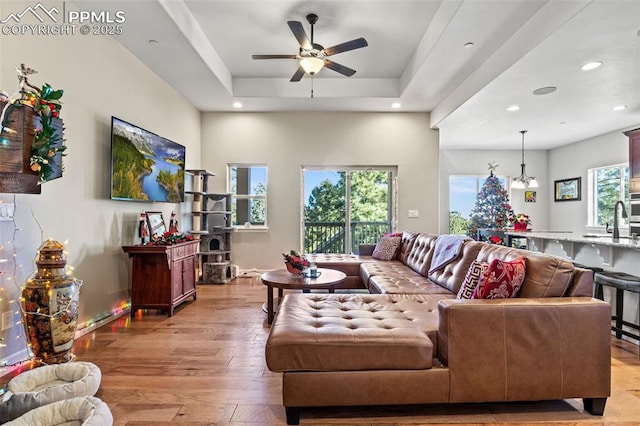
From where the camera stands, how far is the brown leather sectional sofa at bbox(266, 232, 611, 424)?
184cm

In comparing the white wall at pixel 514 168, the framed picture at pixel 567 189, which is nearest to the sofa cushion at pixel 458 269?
the white wall at pixel 514 168

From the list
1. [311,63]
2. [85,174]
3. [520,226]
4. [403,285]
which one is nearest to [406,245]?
[403,285]

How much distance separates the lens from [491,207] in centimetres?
809

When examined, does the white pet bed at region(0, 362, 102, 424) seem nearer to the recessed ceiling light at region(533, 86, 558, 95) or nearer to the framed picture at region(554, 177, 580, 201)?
the recessed ceiling light at region(533, 86, 558, 95)

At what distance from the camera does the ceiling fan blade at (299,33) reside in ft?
10.2

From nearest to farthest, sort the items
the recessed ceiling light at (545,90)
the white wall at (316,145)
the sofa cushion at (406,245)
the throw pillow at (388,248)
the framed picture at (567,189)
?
the recessed ceiling light at (545,90) → the sofa cushion at (406,245) → the throw pillow at (388,248) → the white wall at (316,145) → the framed picture at (567,189)

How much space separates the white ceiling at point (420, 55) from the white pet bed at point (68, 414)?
3.10m

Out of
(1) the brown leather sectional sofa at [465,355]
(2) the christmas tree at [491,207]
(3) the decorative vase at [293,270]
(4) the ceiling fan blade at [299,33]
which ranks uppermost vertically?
(4) the ceiling fan blade at [299,33]

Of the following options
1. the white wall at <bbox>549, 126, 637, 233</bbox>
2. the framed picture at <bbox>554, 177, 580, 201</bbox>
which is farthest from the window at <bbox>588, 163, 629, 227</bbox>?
the framed picture at <bbox>554, 177, 580, 201</bbox>

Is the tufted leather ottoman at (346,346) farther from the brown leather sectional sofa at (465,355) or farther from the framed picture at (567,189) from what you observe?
the framed picture at (567,189)

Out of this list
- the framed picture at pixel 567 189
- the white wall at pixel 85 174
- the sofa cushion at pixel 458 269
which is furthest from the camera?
the framed picture at pixel 567 189

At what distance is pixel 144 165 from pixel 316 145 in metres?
3.05

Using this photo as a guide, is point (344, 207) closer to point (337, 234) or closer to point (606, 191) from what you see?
point (337, 234)

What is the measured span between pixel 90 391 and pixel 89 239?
5.94 feet
